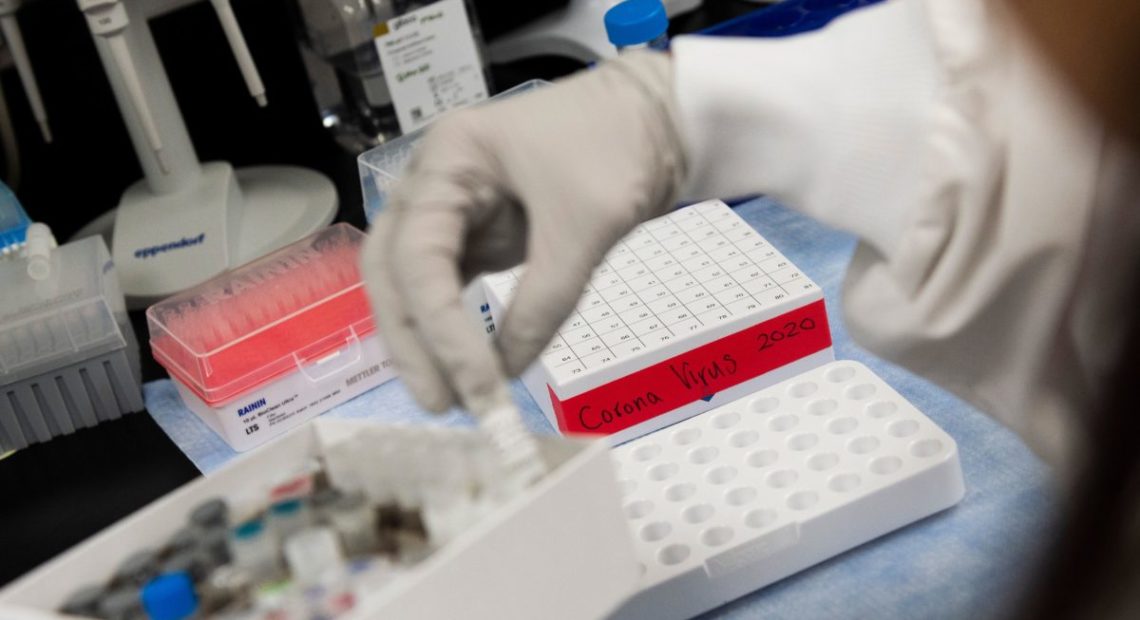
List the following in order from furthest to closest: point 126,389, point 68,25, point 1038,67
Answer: point 68,25
point 126,389
point 1038,67

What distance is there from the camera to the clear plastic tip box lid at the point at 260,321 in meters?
1.12

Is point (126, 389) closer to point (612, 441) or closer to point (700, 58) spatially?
point (612, 441)

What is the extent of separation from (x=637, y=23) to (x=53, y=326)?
654 millimetres

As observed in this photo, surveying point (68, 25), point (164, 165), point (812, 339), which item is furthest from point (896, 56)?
point (68, 25)

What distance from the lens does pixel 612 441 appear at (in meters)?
1.04

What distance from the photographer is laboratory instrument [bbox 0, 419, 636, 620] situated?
605mm

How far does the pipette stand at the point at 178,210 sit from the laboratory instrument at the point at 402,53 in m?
0.14

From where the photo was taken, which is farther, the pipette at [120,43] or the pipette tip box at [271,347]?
the pipette at [120,43]

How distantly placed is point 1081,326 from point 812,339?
361 millimetres

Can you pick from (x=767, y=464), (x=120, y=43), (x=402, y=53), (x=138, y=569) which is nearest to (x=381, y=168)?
A: (x=402, y=53)

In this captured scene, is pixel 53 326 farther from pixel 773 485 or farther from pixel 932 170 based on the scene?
pixel 932 170

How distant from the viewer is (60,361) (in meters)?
1.17

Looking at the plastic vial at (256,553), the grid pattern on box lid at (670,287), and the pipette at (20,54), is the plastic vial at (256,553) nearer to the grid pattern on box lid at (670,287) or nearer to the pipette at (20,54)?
the grid pattern on box lid at (670,287)

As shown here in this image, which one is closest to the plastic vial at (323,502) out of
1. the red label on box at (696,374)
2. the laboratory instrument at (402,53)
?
the red label on box at (696,374)
